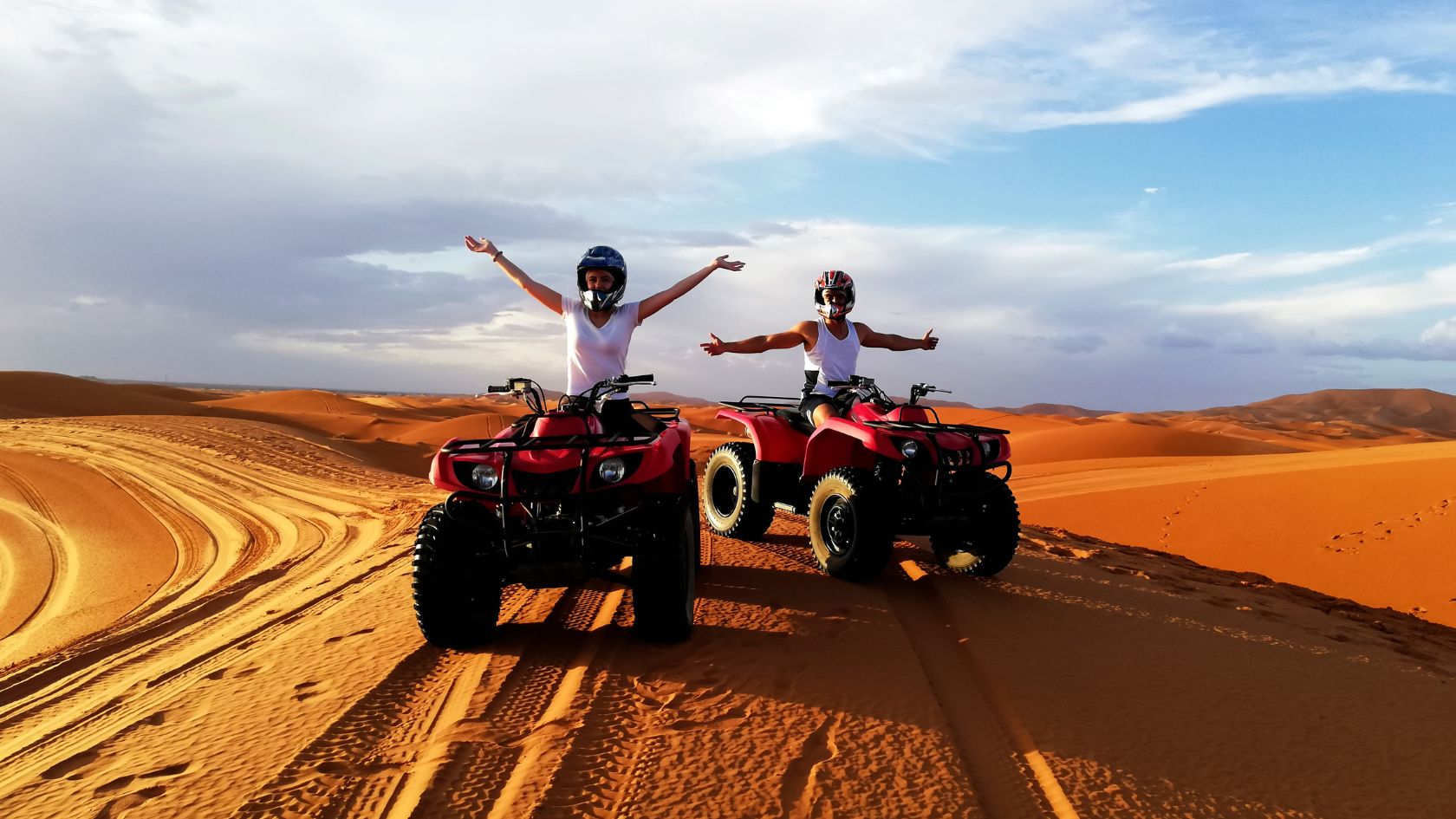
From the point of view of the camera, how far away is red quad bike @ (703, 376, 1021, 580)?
19.3ft

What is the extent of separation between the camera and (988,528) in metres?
6.37

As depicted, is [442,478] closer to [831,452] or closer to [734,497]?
[831,452]

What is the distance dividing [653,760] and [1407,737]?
3.79 metres

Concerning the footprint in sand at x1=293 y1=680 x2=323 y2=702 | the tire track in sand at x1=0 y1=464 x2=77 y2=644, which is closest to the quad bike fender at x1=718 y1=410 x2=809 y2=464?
the footprint in sand at x1=293 y1=680 x2=323 y2=702

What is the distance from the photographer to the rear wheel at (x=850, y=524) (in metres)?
5.79

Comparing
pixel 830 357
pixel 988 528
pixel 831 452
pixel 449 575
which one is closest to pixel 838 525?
pixel 831 452

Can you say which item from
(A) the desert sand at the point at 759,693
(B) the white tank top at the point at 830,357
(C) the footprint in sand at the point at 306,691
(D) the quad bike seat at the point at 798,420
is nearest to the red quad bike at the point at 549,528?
(A) the desert sand at the point at 759,693

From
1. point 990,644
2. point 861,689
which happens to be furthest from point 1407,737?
point 861,689

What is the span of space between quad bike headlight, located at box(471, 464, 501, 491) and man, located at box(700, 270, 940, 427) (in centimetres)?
305

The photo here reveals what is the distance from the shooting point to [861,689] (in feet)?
13.3

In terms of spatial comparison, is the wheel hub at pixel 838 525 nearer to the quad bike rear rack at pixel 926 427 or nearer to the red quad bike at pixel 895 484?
the red quad bike at pixel 895 484

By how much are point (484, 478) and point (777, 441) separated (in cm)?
345

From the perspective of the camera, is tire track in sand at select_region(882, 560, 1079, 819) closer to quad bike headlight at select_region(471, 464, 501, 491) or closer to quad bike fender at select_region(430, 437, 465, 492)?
quad bike headlight at select_region(471, 464, 501, 491)

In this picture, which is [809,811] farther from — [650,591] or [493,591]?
[493,591]
